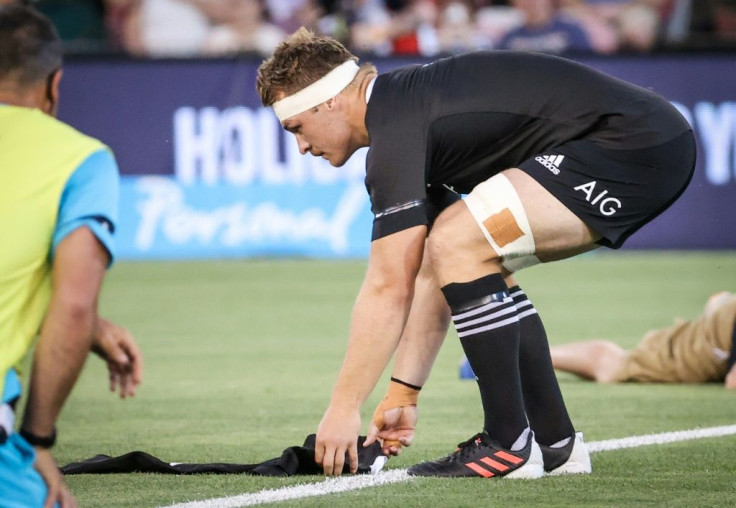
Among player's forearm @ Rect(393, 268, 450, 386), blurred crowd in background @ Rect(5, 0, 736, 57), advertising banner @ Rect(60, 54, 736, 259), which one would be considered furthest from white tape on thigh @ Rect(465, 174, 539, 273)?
blurred crowd in background @ Rect(5, 0, 736, 57)

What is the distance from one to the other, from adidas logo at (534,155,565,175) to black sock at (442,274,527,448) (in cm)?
37

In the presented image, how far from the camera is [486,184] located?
4.31 meters

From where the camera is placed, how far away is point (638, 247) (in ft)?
46.5

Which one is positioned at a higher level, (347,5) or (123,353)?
(123,353)

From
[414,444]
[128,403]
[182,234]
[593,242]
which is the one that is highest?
[593,242]

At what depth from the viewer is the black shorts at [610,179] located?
4.31 m

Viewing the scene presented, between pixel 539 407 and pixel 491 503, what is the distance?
699mm

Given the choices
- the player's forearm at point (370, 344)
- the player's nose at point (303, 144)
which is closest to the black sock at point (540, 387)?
the player's forearm at point (370, 344)

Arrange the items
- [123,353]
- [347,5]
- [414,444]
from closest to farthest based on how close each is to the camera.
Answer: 1. [123,353]
2. [414,444]
3. [347,5]

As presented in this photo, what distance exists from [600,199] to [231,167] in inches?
371

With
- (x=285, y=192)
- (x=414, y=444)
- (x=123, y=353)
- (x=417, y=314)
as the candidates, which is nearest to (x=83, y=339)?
(x=123, y=353)

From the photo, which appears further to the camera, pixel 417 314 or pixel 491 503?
pixel 417 314

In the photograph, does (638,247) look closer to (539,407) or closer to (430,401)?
(430,401)

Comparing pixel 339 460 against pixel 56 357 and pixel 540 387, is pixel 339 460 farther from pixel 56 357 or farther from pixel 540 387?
pixel 56 357
